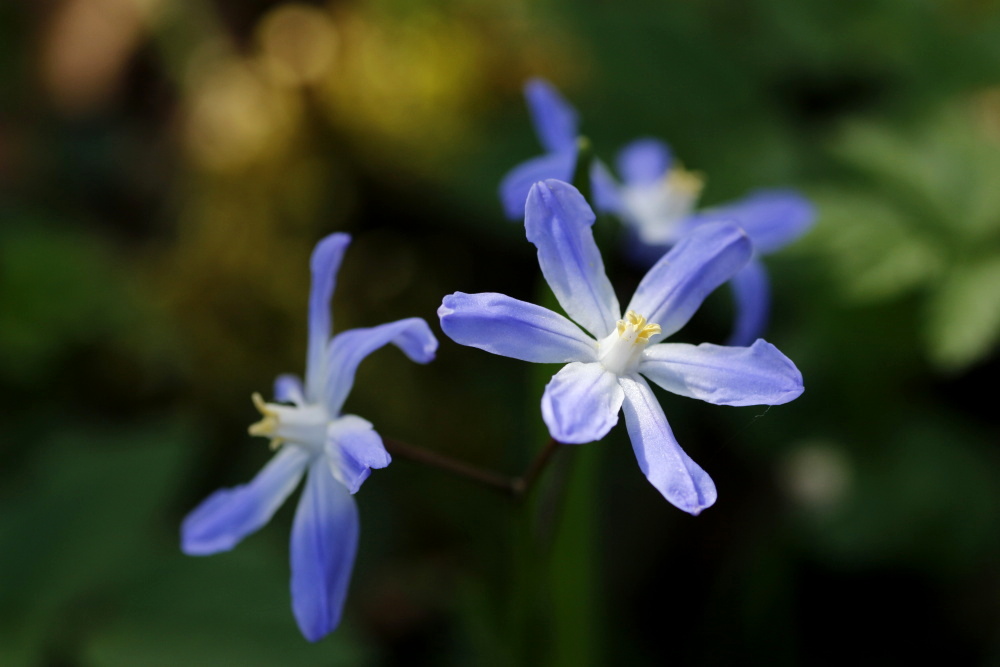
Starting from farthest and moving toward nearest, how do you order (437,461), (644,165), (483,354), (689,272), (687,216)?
(483,354), (644,165), (687,216), (437,461), (689,272)

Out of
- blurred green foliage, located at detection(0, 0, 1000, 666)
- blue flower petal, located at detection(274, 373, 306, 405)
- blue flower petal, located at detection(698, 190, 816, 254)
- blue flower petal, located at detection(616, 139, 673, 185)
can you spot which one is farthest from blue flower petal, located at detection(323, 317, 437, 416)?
blue flower petal, located at detection(616, 139, 673, 185)

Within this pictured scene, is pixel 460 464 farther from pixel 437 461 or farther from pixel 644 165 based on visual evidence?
pixel 644 165

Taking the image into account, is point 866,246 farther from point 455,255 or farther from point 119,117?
point 119,117

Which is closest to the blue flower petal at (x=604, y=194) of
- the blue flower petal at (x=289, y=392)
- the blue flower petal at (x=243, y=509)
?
the blue flower petal at (x=289, y=392)

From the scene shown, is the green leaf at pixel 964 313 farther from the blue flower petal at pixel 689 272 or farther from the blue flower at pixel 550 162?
the blue flower petal at pixel 689 272

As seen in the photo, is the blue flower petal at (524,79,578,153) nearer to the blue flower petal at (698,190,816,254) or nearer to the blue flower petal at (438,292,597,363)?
the blue flower petal at (698,190,816,254)

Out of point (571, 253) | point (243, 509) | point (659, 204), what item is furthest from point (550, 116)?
point (243, 509)

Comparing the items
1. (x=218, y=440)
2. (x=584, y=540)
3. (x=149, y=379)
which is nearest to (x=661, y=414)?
(x=584, y=540)
